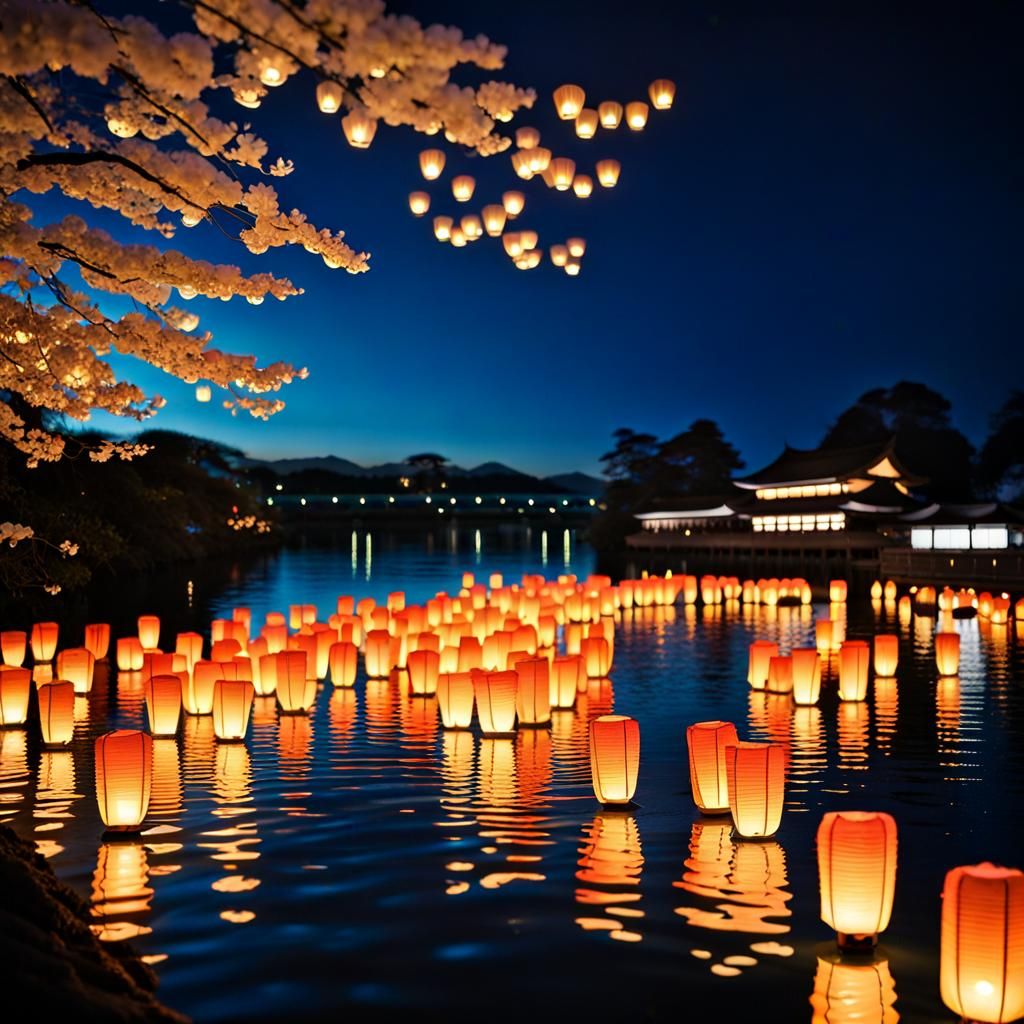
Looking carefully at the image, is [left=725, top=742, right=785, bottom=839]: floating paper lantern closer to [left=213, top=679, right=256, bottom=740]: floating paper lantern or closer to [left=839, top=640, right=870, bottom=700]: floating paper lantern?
[left=213, top=679, right=256, bottom=740]: floating paper lantern

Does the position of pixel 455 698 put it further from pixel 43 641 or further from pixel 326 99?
pixel 43 641

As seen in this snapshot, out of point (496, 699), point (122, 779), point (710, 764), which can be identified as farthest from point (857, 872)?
point (496, 699)

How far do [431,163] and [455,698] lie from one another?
7036 millimetres

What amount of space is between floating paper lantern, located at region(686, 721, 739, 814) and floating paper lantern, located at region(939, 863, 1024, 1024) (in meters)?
3.30

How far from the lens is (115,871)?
21.3 feet

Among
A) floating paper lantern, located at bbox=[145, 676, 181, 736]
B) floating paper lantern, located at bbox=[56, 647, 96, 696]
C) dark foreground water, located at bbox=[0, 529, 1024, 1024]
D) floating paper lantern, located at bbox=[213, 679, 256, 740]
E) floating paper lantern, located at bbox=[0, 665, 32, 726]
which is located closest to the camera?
dark foreground water, located at bbox=[0, 529, 1024, 1024]

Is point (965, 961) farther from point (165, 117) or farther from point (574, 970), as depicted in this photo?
point (165, 117)

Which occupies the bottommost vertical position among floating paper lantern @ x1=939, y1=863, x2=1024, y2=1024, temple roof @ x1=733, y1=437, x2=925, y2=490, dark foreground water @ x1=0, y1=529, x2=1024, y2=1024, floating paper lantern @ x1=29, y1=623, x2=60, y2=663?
dark foreground water @ x1=0, y1=529, x2=1024, y2=1024

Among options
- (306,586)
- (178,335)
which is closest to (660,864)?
(178,335)

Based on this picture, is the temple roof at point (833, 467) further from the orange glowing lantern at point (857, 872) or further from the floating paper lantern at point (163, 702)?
the orange glowing lantern at point (857, 872)

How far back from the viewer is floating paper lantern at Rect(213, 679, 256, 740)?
1055cm

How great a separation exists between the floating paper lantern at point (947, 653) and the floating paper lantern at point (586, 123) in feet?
29.0

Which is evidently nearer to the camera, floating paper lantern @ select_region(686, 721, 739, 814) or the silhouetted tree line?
floating paper lantern @ select_region(686, 721, 739, 814)

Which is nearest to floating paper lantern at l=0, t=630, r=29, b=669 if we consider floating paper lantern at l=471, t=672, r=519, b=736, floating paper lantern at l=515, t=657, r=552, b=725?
floating paper lantern at l=471, t=672, r=519, b=736
